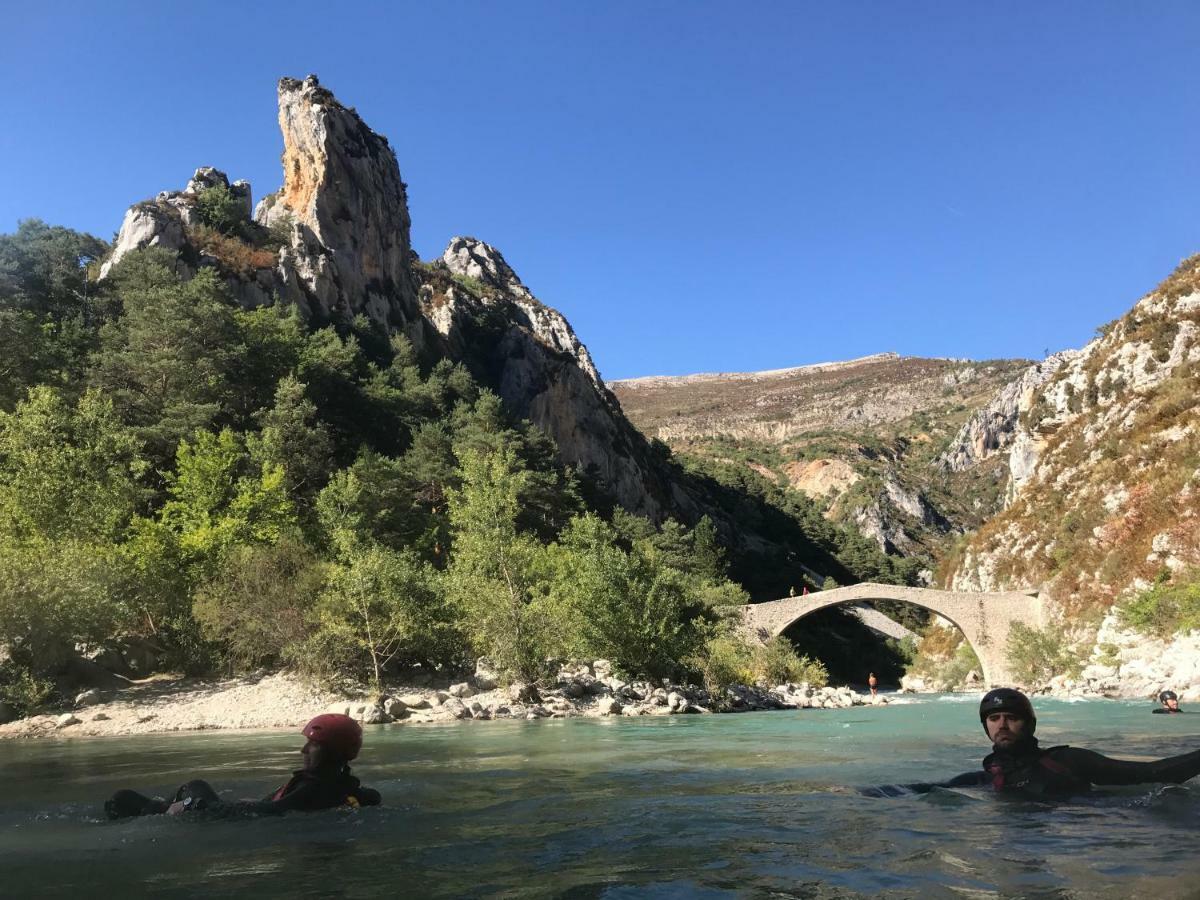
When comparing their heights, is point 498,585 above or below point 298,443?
below

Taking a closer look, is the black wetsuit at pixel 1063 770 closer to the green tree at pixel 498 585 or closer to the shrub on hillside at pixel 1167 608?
the green tree at pixel 498 585

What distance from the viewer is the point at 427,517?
41.7m

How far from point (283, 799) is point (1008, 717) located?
5683 millimetres

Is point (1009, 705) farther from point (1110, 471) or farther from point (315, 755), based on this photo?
point (1110, 471)

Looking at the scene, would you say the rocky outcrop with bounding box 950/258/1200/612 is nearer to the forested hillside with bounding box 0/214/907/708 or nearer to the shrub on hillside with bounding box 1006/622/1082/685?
the shrub on hillside with bounding box 1006/622/1082/685

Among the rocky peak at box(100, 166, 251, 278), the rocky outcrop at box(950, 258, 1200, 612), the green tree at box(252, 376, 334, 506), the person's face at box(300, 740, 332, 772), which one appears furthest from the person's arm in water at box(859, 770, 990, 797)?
the rocky peak at box(100, 166, 251, 278)

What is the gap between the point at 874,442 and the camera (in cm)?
15025

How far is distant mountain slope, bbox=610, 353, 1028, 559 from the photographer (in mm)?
122125

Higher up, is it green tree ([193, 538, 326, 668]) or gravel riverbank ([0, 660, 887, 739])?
green tree ([193, 538, 326, 668])

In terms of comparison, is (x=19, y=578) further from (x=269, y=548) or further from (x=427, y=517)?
(x=427, y=517)

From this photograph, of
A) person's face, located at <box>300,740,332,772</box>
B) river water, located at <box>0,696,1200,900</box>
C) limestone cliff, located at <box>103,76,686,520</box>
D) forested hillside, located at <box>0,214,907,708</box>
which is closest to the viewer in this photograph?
river water, located at <box>0,696,1200,900</box>

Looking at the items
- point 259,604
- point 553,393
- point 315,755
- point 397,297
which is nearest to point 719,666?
point 259,604

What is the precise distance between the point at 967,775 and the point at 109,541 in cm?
2674

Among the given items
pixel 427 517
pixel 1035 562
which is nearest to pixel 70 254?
pixel 427 517
